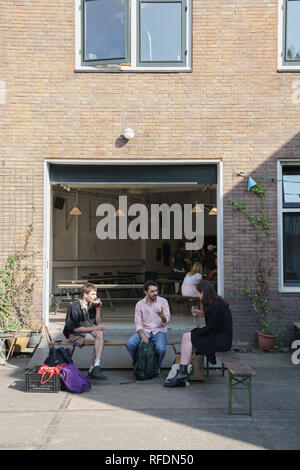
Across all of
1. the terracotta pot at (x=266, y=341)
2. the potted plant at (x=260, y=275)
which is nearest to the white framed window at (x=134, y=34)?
the potted plant at (x=260, y=275)

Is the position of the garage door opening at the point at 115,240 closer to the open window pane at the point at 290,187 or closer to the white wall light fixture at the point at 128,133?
the white wall light fixture at the point at 128,133

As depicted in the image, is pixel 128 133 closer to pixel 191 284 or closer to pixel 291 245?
pixel 191 284

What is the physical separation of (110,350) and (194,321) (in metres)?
2.67

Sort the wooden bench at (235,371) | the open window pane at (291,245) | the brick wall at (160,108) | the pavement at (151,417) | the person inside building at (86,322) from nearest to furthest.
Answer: the pavement at (151,417)
the wooden bench at (235,371)
the person inside building at (86,322)
the brick wall at (160,108)
the open window pane at (291,245)

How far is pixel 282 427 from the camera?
5453 millimetres

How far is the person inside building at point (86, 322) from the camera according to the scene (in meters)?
7.57

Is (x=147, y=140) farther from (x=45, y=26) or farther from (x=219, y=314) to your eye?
(x=219, y=314)

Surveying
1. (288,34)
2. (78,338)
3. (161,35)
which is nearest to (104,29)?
(161,35)

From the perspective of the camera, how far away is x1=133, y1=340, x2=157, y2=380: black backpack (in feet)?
24.4

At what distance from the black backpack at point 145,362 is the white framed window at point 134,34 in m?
5.17

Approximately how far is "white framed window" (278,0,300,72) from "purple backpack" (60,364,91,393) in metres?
6.65

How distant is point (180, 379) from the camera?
7066 mm

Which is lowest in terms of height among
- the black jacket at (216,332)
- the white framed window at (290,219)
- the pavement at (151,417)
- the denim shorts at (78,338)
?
the pavement at (151,417)

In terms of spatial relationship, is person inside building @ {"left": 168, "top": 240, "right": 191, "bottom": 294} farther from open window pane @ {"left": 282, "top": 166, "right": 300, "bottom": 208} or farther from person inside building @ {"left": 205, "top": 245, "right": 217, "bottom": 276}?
open window pane @ {"left": 282, "top": 166, "right": 300, "bottom": 208}
